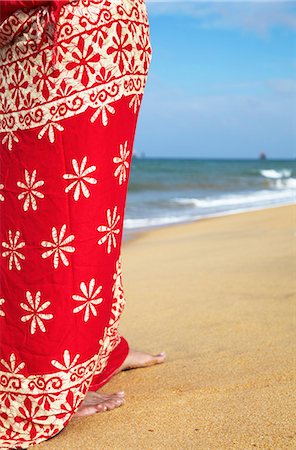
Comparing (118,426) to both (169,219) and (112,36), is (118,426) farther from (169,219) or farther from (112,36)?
(169,219)

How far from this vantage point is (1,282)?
2.00 metres

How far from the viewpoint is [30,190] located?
6.26ft

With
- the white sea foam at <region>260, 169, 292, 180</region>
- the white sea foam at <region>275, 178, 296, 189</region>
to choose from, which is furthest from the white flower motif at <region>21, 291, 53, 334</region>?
the white sea foam at <region>260, 169, 292, 180</region>

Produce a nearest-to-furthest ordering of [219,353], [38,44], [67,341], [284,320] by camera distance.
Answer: [38,44], [67,341], [219,353], [284,320]

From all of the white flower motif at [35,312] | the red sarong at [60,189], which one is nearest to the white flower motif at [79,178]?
the red sarong at [60,189]

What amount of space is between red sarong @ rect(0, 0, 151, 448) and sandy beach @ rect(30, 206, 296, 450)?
20 centimetres

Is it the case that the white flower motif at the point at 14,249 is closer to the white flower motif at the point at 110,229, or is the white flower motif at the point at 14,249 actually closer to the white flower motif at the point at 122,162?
the white flower motif at the point at 110,229

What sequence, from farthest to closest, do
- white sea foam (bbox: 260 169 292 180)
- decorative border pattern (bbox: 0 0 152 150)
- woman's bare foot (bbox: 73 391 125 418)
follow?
1. white sea foam (bbox: 260 169 292 180)
2. woman's bare foot (bbox: 73 391 125 418)
3. decorative border pattern (bbox: 0 0 152 150)

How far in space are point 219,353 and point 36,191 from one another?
48.0 inches

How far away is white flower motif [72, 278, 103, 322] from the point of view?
1.98m

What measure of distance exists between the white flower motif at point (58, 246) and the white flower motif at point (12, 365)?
0.34m

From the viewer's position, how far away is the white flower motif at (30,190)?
190 centimetres

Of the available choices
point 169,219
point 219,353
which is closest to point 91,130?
point 219,353

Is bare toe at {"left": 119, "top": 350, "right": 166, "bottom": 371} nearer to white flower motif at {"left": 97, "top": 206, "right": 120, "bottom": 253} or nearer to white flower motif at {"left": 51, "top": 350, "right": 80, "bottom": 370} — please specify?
white flower motif at {"left": 51, "top": 350, "right": 80, "bottom": 370}
